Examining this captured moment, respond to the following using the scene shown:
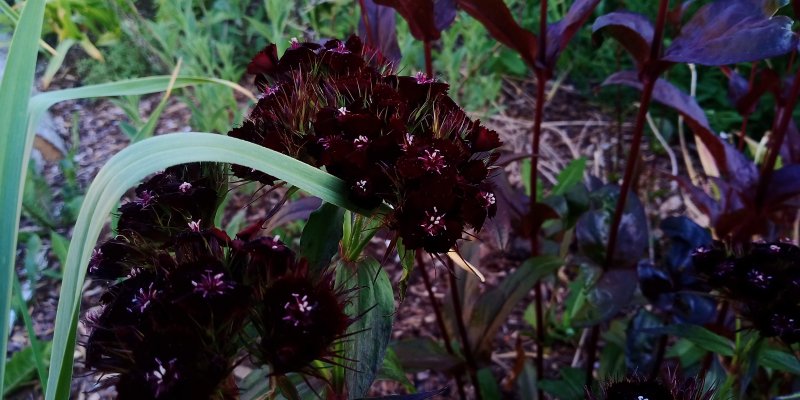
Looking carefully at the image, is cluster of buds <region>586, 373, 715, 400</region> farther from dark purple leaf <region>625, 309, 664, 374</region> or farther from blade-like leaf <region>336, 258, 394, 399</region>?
dark purple leaf <region>625, 309, 664, 374</region>

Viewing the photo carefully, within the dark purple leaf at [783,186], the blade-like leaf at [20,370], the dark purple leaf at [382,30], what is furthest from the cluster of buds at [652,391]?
the blade-like leaf at [20,370]

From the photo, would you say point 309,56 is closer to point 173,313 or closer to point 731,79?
point 173,313

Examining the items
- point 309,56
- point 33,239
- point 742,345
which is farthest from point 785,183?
point 33,239

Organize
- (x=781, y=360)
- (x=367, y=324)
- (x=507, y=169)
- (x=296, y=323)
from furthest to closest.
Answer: (x=507, y=169)
(x=781, y=360)
(x=367, y=324)
(x=296, y=323)

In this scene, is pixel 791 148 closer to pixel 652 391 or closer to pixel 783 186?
pixel 783 186

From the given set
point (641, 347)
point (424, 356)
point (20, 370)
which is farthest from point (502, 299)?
point (20, 370)

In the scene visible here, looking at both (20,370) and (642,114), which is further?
(20,370)

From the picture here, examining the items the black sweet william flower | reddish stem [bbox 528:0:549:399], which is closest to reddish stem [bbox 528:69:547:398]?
reddish stem [bbox 528:0:549:399]
